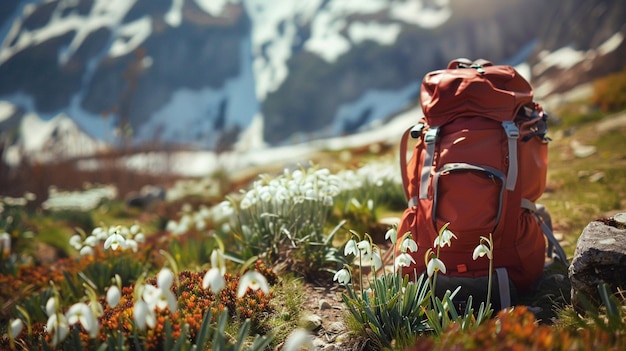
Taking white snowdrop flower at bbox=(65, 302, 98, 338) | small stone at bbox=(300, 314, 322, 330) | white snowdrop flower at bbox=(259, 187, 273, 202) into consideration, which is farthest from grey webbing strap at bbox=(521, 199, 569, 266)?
white snowdrop flower at bbox=(65, 302, 98, 338)

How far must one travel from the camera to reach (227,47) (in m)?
70.1

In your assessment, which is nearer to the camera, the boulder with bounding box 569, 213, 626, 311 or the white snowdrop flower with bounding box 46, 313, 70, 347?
the white snowdrop flower with bounding box 46, 313, 70, 347

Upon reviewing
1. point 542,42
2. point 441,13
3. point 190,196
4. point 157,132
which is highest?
point 441,13

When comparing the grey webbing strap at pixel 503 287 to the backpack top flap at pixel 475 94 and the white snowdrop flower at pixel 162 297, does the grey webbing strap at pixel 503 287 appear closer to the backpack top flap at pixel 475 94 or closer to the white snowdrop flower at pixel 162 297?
the backpack top flap at pixel 475 94

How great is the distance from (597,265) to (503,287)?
0.57m

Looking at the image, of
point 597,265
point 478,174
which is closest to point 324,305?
point 478,174

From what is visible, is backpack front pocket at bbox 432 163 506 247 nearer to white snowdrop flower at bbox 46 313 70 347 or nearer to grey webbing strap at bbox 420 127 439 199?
grey webbing strap at bbox 420 127 439 199

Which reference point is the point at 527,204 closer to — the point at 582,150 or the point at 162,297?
the point at 162,297

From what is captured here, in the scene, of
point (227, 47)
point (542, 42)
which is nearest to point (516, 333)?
point (542, 42)

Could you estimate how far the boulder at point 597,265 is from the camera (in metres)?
2.45

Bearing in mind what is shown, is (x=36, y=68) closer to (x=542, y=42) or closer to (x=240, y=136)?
(x=240, y=136)

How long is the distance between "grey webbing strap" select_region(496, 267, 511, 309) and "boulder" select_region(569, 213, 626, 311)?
370 millimetres

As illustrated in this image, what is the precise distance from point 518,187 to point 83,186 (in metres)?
13.5

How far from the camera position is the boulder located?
8.03 ft
